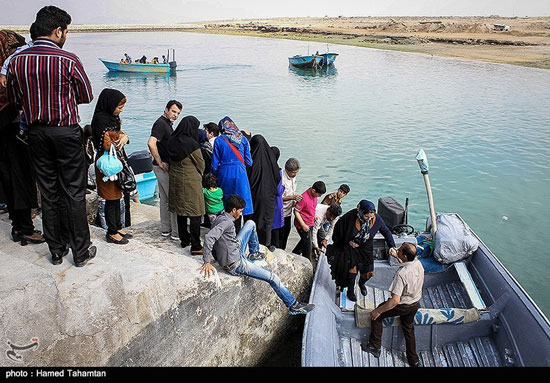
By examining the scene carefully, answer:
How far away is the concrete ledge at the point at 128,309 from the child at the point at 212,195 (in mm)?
511

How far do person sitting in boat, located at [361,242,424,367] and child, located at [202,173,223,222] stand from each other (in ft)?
6.02

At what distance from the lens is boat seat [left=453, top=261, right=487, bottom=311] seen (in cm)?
479

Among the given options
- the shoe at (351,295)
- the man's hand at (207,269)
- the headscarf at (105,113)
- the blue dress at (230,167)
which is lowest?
the shoe at (351,295)

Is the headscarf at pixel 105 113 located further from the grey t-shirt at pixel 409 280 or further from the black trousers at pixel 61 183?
the grey t-shirt at pixel 409 280

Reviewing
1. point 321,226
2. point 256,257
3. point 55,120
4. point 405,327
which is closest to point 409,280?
point 405,327

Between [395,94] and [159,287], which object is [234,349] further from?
[395,94]

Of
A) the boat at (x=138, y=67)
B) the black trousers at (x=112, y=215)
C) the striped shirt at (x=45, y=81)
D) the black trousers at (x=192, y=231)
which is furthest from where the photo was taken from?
the boat at (x=138, y=67)

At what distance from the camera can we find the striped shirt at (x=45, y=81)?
2.84 m

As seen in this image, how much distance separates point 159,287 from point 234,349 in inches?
49.9

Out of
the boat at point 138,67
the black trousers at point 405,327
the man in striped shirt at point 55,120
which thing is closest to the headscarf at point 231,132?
the man in striped shirt at point 55,120

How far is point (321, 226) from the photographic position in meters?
5.57

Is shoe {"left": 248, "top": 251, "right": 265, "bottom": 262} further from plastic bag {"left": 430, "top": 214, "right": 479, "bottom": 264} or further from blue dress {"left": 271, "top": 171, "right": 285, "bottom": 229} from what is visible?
plastic bag {"left": 430, "top": 214, "right": 479, "bottom": 264}

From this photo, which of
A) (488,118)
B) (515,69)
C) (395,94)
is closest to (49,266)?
(488,118)

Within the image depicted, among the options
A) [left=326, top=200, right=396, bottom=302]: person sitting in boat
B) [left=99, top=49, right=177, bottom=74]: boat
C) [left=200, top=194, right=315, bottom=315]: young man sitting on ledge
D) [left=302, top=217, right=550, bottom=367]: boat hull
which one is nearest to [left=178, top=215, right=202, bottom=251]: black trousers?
[left=200, top=194, right=315, bottom=315]: young man sitting on ledge
